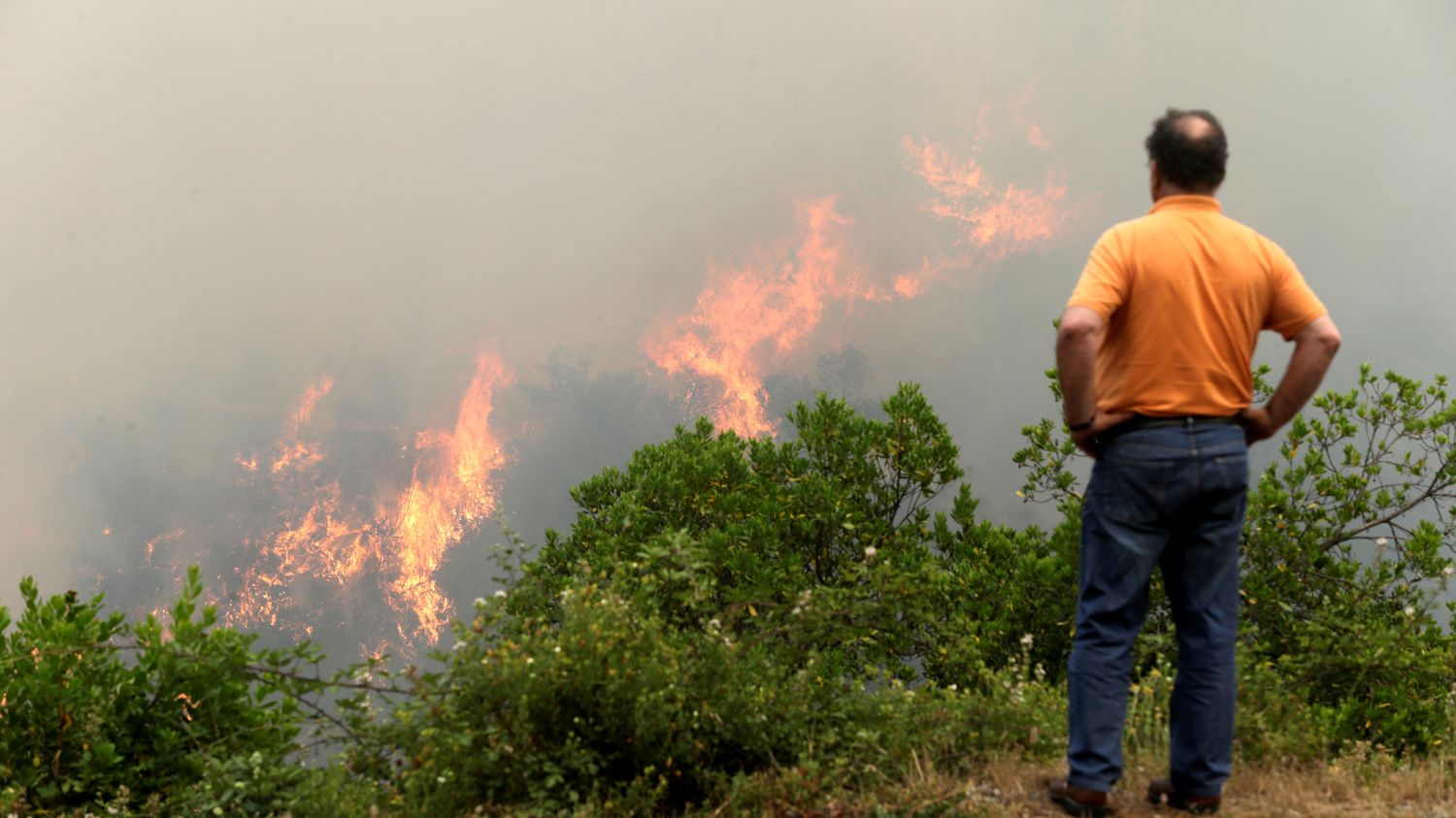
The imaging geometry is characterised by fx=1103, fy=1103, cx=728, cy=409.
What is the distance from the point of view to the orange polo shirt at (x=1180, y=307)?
5109 millimetres

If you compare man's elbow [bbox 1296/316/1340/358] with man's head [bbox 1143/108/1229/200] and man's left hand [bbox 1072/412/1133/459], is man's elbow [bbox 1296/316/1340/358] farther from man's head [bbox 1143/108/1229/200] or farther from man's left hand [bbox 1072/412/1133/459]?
man's left hand [bbox 1072/412/1133/459]

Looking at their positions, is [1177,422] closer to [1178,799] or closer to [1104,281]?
[1104,281]

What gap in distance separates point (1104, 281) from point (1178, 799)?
2587 millimetres

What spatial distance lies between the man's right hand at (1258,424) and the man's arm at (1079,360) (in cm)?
72

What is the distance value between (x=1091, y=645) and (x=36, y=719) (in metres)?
6.73

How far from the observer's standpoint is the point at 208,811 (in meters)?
6.73

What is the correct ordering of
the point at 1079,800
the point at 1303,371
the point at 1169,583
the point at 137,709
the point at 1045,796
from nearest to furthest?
the point at 1079,800 < the point at 1303,371 < the point at 1169,583 < the point at 1045,796 < the point at 137,709

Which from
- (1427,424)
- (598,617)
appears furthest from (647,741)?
(1427,424)

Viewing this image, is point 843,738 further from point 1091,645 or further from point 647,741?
point 1091,645

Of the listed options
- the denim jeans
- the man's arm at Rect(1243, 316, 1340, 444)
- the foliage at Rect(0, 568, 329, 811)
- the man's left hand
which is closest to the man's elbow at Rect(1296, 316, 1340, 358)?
the man's arm at Rect(1243, 316, 1340, 444)

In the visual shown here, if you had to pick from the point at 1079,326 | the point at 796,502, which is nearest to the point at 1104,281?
the point at 1079,326

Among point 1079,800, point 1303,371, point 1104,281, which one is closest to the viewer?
point 1104,281

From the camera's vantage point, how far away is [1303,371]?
17.4 ft

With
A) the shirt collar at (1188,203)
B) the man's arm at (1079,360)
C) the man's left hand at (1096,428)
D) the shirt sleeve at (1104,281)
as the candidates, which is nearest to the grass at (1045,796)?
the man's left hand at (1096,428)
